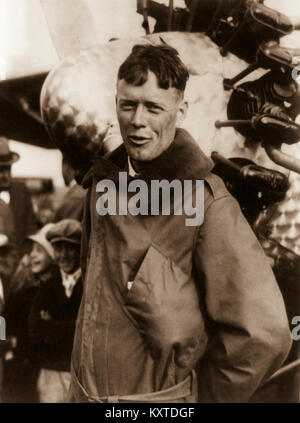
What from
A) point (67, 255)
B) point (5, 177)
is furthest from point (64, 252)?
point (5, 177)

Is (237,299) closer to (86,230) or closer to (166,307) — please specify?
(166,307)

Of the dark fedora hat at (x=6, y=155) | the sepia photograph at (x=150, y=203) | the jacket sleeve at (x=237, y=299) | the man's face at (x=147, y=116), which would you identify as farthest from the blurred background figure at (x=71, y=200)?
the jacket sleeve at (x=237, y=299)

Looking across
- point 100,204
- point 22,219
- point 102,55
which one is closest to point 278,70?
point 102,55

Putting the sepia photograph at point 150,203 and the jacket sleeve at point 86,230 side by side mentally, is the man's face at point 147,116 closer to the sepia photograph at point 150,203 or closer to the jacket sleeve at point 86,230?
the sepia photograph at point 150,203

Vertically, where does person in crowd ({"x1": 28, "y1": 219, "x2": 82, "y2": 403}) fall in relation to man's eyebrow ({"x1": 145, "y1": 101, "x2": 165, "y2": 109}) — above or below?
below

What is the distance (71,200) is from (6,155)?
0.74 feet

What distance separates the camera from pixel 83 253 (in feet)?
4.08

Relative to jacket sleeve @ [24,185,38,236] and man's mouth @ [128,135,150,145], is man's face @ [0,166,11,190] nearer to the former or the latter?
jacket sleeve @ [24,185,38,236]

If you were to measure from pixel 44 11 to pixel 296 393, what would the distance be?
4.33 feet

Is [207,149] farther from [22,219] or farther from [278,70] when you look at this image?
[22,219]

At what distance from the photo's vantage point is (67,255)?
132 cm

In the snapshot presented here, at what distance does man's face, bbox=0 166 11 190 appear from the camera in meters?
1.31

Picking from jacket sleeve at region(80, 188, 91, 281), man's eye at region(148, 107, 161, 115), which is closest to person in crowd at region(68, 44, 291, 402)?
man's eye at region(148, 107, 161, 115)

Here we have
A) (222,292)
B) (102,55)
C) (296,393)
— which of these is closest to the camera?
(222,292)
